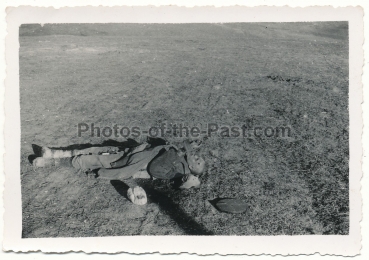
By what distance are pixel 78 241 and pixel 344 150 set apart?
4531 mm

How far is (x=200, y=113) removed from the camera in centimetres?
698

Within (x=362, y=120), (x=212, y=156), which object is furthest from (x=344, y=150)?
(x=212, y=156)

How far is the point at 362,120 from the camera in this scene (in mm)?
4434

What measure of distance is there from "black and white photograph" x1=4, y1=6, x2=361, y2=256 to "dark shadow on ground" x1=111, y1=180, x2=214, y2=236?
0.05 feet

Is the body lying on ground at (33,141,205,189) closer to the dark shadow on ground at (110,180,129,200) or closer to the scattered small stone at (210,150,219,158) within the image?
the dark shadow on ground at (110,180,129,200)

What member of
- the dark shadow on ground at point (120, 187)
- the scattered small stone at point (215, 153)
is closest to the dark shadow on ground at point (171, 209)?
the dark shadow on ground at point (120, 187)

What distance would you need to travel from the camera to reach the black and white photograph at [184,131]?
461 cm

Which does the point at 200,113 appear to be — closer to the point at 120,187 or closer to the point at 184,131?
the point at 184,131

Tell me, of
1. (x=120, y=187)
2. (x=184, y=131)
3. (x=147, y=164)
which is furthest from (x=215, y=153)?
(x=120, y=187)

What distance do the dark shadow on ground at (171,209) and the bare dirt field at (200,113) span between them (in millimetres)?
15

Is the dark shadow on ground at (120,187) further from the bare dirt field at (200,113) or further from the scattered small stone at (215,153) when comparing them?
the scattered small stone at (215,153)

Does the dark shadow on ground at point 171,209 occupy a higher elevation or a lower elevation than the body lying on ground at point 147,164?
lower

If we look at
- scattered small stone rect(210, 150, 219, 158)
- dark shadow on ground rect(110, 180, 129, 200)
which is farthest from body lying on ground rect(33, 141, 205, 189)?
scattered small stone rect(210, 150, 219, 158)

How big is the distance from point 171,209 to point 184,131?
6.69ft
